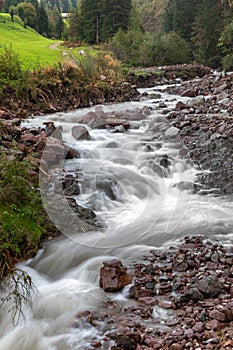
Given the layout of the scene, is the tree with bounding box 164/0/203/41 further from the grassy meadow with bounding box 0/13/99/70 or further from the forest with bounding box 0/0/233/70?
the grassy meadow with bounding box 0/13/99/70

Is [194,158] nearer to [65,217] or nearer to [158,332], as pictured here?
[65,217]

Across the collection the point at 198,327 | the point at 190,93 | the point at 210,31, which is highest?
the point at 210,31

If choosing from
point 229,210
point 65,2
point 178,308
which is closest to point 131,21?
point 229,210

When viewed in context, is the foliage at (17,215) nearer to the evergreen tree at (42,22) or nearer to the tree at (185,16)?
the tree at (185,16)

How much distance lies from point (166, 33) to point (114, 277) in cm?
4234

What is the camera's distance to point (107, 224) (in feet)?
20.3

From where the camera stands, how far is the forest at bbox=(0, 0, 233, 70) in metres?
31.1

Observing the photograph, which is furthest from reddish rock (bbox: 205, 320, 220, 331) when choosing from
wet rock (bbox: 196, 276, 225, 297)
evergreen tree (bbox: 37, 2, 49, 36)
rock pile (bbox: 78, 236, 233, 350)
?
evergreen tree (bbox: 37, 2, 49, 36)

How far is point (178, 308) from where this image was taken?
3957 mm

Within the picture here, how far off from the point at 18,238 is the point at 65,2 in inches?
5241

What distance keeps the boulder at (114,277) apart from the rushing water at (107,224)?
0.41 ft

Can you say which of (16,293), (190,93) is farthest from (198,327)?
(190,93)

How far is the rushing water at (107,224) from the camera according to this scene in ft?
13.0

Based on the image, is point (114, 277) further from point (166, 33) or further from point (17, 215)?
point (166, 33)
